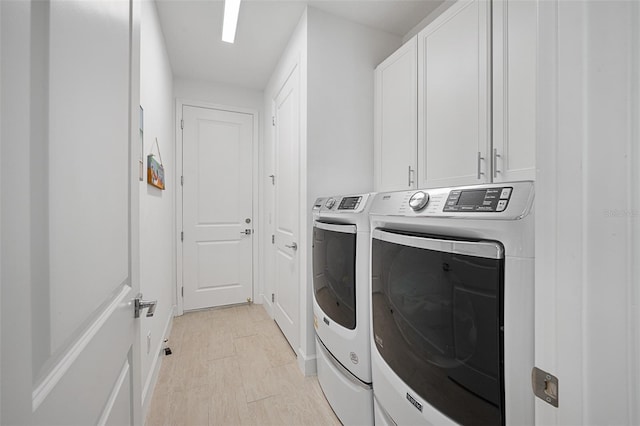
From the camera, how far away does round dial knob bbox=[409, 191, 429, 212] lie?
0.90 m

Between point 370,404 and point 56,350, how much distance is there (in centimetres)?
129

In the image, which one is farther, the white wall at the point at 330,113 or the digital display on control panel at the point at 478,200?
the white wall at the point at 330,113

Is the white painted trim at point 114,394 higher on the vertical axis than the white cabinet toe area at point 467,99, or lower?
lower

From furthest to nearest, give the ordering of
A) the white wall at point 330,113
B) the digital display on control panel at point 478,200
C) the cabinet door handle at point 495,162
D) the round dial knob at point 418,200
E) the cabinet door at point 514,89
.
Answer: the white wall at point 330,113 → the cabinet door handle at point 495,162 → the cabinet door at point 514,89 → the round dial knob at point 418,200 → the digital display on control panel at point 478,200

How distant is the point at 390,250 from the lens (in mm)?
1052

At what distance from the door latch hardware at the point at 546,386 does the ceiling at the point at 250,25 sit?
2247 mm

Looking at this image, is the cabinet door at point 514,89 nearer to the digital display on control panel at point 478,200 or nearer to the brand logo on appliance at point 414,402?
the digital display on control panel at point 478,200

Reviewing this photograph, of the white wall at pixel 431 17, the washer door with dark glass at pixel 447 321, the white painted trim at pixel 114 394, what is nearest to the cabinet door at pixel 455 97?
the white wall at pixel 431 17

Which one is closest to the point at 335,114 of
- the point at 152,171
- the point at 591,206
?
the point at 152,171

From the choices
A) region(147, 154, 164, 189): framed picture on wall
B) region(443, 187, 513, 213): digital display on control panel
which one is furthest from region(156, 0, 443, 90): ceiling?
region(443, 187, 513, 213): digital display on control panel

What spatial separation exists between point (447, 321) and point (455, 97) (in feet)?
3.91

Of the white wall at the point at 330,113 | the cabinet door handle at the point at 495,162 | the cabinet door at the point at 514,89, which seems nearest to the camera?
the cabinet door at the point at 514,89

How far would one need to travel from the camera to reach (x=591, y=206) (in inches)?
14.6

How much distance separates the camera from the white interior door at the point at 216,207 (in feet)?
10.2
